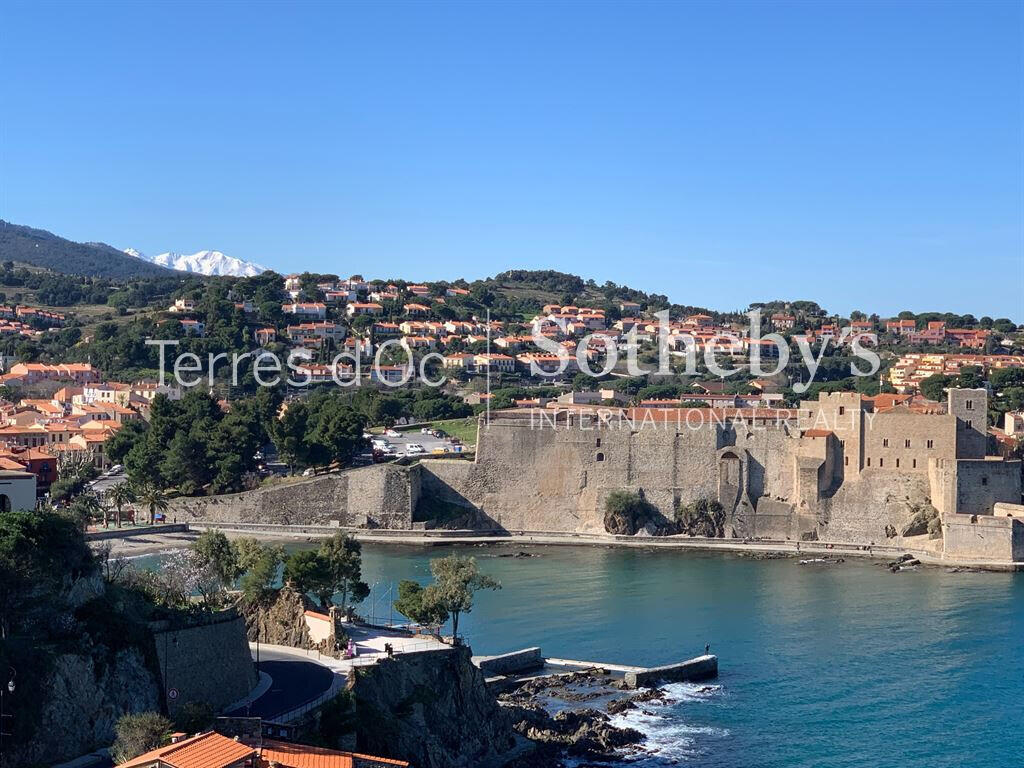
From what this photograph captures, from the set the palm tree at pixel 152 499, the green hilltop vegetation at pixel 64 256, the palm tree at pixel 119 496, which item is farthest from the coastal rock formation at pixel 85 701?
the green hilltop vegetation at pixel 64 256

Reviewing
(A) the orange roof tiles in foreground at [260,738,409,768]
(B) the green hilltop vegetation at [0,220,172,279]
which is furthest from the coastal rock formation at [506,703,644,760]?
(B) the green hilltop vegetation at [0,220,172,279]

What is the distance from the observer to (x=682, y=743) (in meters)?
18.1

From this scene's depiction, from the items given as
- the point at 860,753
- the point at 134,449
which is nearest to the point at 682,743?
the point at 860,753

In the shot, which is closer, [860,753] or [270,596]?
[860,753]

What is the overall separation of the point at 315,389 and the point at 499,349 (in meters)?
11.6

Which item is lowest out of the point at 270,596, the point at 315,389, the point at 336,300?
the point at 270,596

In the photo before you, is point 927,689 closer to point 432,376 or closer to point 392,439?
point 392,439

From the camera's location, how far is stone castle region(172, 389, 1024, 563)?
31.4m

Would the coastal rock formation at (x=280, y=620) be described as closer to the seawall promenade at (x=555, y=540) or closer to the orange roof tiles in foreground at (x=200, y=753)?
the orange roof tiles in foreground at (x=200, y=753)

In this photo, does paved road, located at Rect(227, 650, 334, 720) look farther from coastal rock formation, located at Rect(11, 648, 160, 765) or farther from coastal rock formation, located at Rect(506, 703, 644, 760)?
coastal rock formation, located at Rect(506, 703, 644, 760)

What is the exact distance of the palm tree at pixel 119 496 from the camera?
112 ft

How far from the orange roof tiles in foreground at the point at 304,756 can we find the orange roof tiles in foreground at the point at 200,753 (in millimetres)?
245

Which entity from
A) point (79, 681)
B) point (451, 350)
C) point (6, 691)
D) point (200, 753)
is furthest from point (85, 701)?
point (451, 350)

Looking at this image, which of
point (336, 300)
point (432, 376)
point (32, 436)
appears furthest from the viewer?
point (336, 300)
